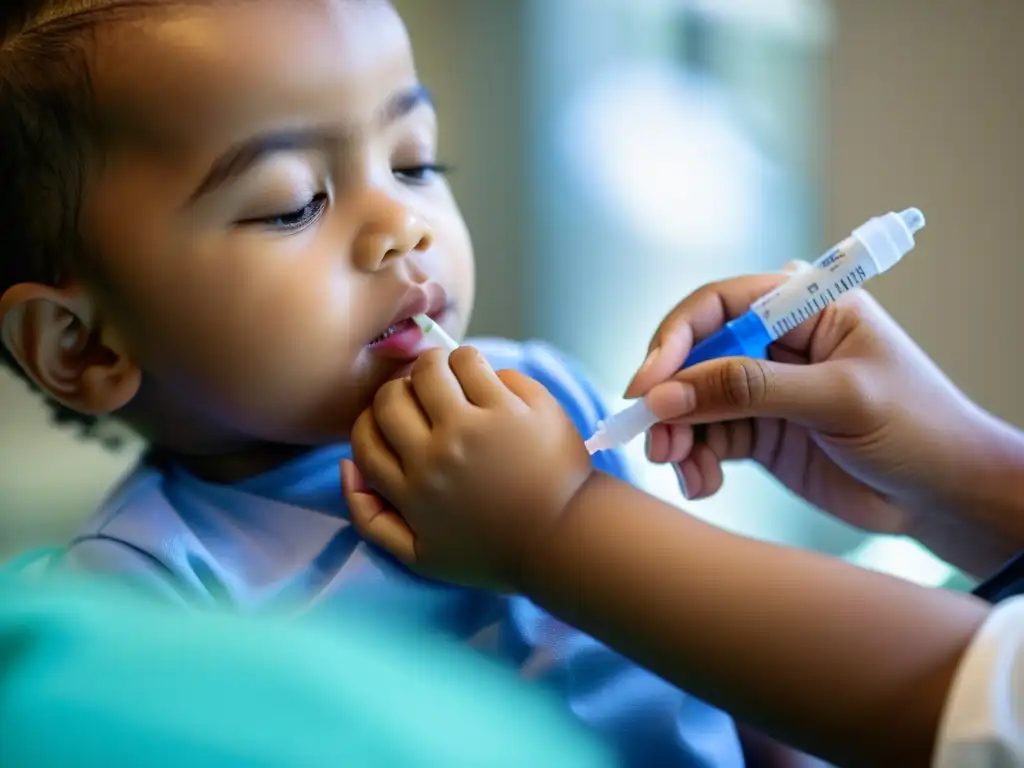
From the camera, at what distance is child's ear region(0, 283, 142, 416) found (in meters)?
0.69

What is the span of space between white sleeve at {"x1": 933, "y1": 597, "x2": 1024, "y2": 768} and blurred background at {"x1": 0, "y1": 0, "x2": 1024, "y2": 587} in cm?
63

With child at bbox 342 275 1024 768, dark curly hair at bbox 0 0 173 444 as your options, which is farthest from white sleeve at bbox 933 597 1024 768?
dark curly hair at bbox 0 0 173 444

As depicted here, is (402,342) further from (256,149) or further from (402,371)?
(256,149)

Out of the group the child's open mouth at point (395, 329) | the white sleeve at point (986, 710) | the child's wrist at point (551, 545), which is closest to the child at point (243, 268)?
the child's open mouth at point (395, 329)

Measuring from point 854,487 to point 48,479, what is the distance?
0.81 meters

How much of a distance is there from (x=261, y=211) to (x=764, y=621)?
0.37 meters

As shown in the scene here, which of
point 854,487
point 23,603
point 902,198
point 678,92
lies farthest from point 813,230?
point 23,603

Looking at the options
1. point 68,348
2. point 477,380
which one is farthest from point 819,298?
point 68,348

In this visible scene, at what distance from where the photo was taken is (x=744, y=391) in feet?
2.13

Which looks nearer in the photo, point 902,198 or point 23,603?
point 23,603

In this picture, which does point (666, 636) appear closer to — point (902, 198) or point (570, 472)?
point (570, 472)

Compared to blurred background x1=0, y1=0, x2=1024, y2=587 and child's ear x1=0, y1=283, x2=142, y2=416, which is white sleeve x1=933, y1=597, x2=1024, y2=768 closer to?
child's ear x1=0, y1=283, x2=142, y2=416

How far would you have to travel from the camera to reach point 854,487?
813mm

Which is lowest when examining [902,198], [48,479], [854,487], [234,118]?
[48,479]
